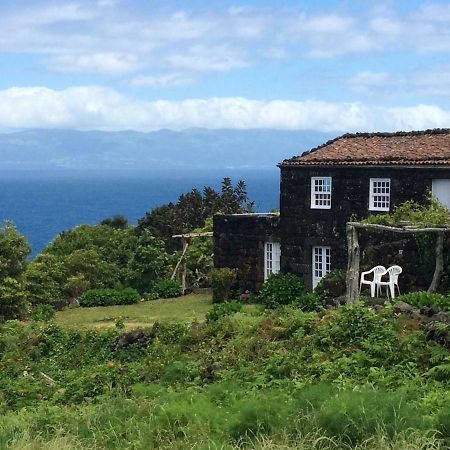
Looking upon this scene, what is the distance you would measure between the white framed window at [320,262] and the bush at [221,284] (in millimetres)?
3409

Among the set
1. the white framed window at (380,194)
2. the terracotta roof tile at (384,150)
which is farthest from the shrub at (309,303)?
the terracotta roof tile at (384,150)

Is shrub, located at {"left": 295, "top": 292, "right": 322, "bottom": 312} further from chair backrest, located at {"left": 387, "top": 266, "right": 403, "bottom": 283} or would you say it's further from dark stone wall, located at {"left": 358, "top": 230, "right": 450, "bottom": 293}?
dark stone wall, located at {"left": 358, "top": 230, "right": 450, "bottom": 293}

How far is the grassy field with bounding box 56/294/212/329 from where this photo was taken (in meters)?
28.7

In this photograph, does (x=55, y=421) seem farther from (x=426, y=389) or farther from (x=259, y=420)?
(x=426, y=389)

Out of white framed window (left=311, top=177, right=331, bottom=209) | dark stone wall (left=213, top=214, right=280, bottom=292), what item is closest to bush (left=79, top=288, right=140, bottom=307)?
dark stone wall (left=213, top=214, right=280, bottom=292)

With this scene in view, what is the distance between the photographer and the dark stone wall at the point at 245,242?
113ft


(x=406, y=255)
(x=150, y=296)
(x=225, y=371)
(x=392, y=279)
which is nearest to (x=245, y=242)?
(x=150, y=296)

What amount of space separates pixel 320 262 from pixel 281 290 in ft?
6.02

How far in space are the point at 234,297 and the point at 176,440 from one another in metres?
21.6

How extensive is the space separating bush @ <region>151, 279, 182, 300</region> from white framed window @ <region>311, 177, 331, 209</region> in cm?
712

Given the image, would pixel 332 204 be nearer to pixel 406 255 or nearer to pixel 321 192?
pixel 321 192

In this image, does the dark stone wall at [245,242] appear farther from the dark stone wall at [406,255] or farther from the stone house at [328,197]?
the dark stone wall at [406,255]

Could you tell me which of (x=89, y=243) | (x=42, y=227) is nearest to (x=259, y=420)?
(x=89, y=243)

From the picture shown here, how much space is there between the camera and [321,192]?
108ft
